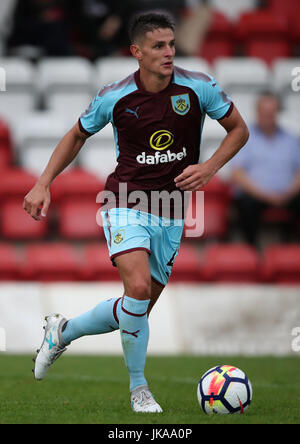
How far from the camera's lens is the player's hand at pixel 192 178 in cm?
511

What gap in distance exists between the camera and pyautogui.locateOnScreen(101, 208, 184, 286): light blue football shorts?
17.1 ft

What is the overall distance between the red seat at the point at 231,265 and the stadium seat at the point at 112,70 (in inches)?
111

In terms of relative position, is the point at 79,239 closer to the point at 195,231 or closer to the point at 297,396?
the point at 195,231

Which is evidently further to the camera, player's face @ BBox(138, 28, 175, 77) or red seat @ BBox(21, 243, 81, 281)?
red seat @ BBox(21, 243, 81, 281)

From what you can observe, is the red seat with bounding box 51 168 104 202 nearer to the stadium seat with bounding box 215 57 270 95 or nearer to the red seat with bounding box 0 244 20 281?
the red seat with bounding box 0 244 20 281

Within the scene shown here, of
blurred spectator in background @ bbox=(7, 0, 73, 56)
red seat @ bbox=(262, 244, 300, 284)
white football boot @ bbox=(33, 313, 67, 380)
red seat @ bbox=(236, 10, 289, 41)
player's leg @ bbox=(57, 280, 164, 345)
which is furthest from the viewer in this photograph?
red seat @ bbox=(236, 10, 289, 41)

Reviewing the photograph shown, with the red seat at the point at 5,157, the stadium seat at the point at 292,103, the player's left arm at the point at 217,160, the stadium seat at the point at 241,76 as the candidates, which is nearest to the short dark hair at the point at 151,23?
the player's left arm at the point at 217,160

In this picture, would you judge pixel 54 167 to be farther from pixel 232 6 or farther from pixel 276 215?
pixel 232 6

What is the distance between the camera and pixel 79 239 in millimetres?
10234

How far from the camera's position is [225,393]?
5.02 metres

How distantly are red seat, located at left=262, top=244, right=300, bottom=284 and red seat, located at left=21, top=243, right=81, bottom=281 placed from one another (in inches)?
82.7

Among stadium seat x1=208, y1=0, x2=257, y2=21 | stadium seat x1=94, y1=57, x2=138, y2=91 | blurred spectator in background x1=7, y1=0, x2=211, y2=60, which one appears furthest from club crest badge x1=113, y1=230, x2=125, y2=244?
stadium seat x1=208, y1=0, x2=257, y2=21

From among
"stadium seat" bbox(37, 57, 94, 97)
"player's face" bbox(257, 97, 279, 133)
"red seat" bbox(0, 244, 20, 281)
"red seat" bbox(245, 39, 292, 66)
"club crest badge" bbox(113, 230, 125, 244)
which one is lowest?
"red seat" bbox(0, 244, 20, 281)

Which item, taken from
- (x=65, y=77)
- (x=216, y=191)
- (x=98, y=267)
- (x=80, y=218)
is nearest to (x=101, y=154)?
(x=80, y=218)
